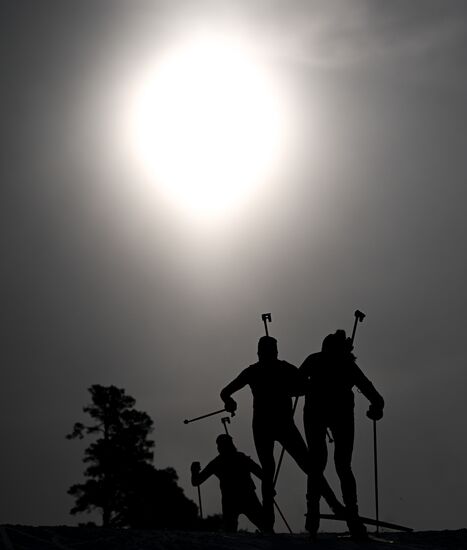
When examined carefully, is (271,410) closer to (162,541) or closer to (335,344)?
(335,344)

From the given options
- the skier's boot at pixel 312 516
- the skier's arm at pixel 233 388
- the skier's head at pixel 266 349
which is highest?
the skier's head at pixel 266 349

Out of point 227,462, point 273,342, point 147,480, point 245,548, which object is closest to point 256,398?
point 273,342

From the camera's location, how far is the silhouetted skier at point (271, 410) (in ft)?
42.1

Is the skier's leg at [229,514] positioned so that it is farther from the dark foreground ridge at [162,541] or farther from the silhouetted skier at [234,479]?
the dark foreground ridge at [162,541]

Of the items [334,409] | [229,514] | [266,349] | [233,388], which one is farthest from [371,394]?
[229,514]

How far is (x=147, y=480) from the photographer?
39.4 meters

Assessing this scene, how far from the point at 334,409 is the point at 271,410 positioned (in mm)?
1918

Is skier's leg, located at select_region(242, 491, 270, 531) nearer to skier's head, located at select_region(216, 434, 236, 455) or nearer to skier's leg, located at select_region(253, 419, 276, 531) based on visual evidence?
skier's head, located at select_region(216, 434, 236, 455)

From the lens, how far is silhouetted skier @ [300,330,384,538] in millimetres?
10992

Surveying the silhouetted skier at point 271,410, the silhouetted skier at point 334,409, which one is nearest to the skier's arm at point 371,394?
the silhouetted skier at point 334,409

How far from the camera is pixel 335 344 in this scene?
11422 mm

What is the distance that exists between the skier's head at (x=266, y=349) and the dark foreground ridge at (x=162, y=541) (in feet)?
8.50

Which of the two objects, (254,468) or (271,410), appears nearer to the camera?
(271,410)

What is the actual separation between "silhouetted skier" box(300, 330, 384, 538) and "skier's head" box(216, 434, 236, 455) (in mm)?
4308
